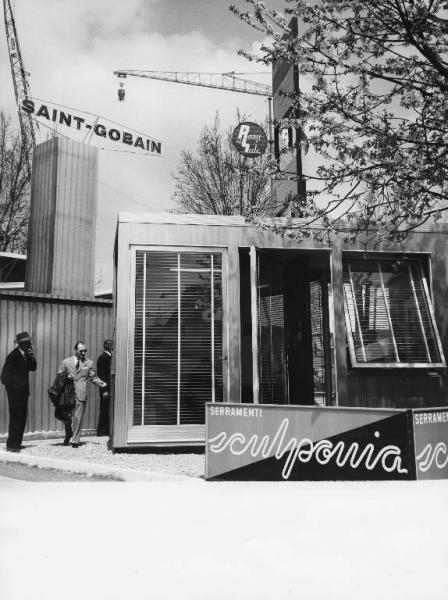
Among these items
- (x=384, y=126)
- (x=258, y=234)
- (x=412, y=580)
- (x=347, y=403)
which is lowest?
(x=412, y=580)

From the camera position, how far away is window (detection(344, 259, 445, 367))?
11023mm

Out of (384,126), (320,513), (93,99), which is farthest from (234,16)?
(93,99)

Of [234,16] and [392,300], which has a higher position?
[234,16]

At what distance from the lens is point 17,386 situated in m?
10.8

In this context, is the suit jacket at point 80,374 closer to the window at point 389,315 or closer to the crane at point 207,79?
the window at point 389,315

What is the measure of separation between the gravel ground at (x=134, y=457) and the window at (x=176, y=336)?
0.51m

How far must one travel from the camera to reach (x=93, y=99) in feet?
96.3

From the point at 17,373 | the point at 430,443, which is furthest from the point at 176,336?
the point at 430,443

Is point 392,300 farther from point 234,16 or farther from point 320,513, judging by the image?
point 320,513

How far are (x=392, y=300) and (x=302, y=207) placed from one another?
235 cm

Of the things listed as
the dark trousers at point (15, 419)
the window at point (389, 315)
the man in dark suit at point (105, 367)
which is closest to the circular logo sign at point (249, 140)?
the man in dark suit at point (105, 367)

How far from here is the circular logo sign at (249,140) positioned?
62.3 feet

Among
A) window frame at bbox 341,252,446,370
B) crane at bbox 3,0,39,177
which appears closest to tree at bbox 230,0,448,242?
window frame at bbox 341,252,446,370

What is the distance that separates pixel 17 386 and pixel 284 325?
15.4 feet
